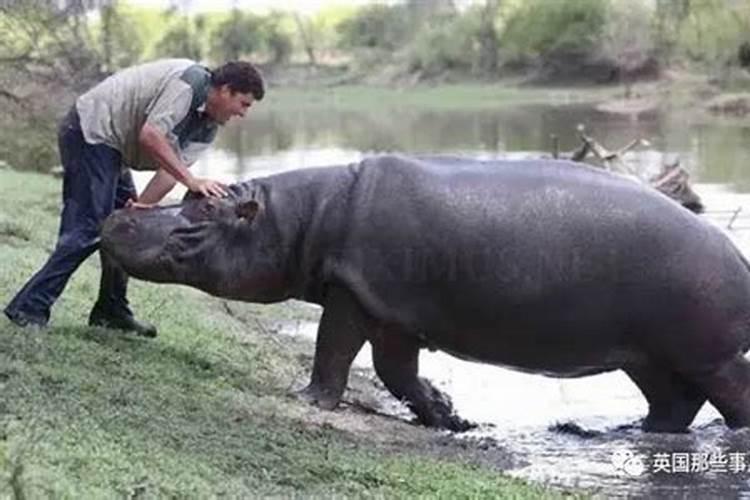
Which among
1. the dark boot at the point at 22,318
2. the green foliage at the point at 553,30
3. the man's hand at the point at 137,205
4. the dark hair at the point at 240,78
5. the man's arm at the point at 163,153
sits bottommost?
the green foliage at the point at 553,30

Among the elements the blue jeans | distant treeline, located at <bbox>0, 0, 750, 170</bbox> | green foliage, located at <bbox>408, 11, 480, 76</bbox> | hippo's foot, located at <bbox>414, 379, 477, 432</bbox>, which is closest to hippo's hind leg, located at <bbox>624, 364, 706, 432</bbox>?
hippo's foot, located at <bbox>414, 379, 477, 432</bbox>

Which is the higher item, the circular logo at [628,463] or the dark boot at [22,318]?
the dark boot at [22,318]

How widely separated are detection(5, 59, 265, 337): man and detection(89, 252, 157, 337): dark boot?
503 millimetres

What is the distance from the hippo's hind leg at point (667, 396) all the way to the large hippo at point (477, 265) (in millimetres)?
22

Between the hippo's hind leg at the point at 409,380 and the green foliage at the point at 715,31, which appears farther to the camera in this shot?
the green foliage at the point at 715,31

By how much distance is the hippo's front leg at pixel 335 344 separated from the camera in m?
7.79

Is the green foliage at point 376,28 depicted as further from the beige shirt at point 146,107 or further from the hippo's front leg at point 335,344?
the hippo's front leg at point 335,344

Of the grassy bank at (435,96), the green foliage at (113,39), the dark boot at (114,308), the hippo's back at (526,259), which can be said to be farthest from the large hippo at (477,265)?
the grassy bank at (435,96)

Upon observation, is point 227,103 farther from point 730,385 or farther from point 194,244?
point 730,385

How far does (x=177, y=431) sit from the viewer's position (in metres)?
6.38

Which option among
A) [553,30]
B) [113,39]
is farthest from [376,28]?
[113,39]

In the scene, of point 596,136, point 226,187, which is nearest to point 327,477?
point 226,187

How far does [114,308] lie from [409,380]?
5.86 feet

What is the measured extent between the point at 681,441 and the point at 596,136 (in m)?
34.0
